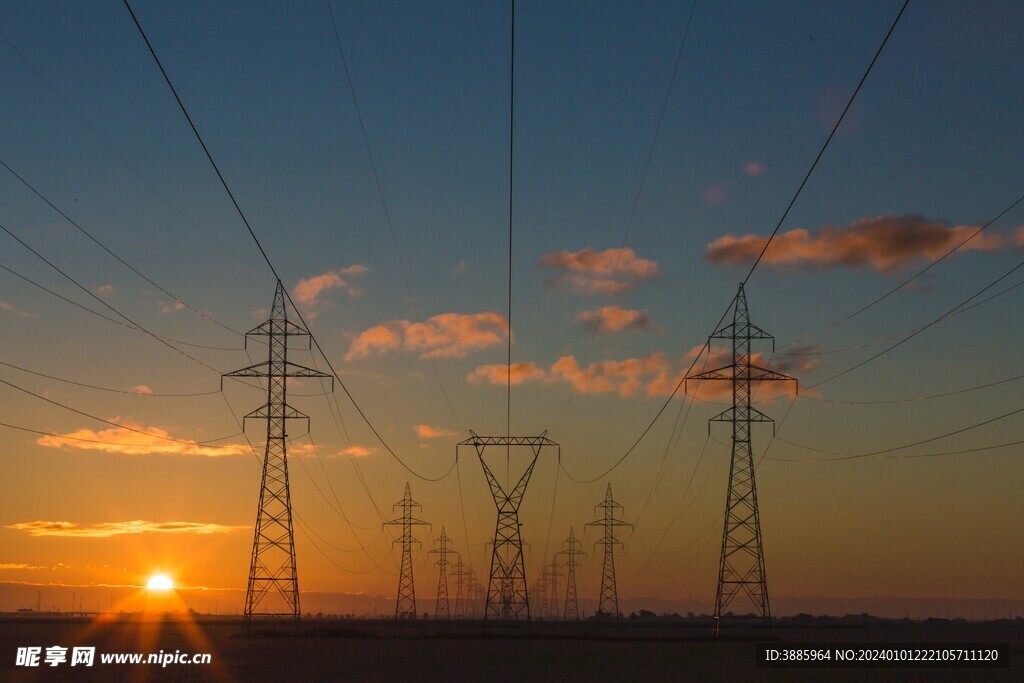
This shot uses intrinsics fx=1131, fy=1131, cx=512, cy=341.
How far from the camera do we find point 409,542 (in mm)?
126312

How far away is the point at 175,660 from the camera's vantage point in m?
54.6

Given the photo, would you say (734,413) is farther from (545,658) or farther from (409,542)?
(409,542)

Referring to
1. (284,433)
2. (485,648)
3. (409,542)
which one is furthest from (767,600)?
(409,542)

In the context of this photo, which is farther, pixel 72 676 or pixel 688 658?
pixel 688 658

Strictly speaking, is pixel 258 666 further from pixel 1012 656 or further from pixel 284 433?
pixel 1012 656

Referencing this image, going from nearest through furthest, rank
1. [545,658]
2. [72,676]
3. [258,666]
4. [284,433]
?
1. [72,676]
2. [258,666]
3. [545,658]
4. [284,433]

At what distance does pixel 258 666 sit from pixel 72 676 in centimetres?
875

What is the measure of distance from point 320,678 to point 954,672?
29.6 metres

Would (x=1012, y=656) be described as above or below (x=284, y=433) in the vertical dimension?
below

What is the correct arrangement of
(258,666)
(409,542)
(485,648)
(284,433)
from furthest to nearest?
(409,542)
(485,648)
(284,433)
(258,666)

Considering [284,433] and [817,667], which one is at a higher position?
[284,433]

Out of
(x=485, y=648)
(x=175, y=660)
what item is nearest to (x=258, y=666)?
(x=175, y=660)

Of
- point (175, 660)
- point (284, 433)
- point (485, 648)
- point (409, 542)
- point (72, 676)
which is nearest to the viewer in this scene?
point (72, 676)

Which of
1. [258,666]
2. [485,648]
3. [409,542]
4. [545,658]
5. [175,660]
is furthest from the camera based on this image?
[409,542]
